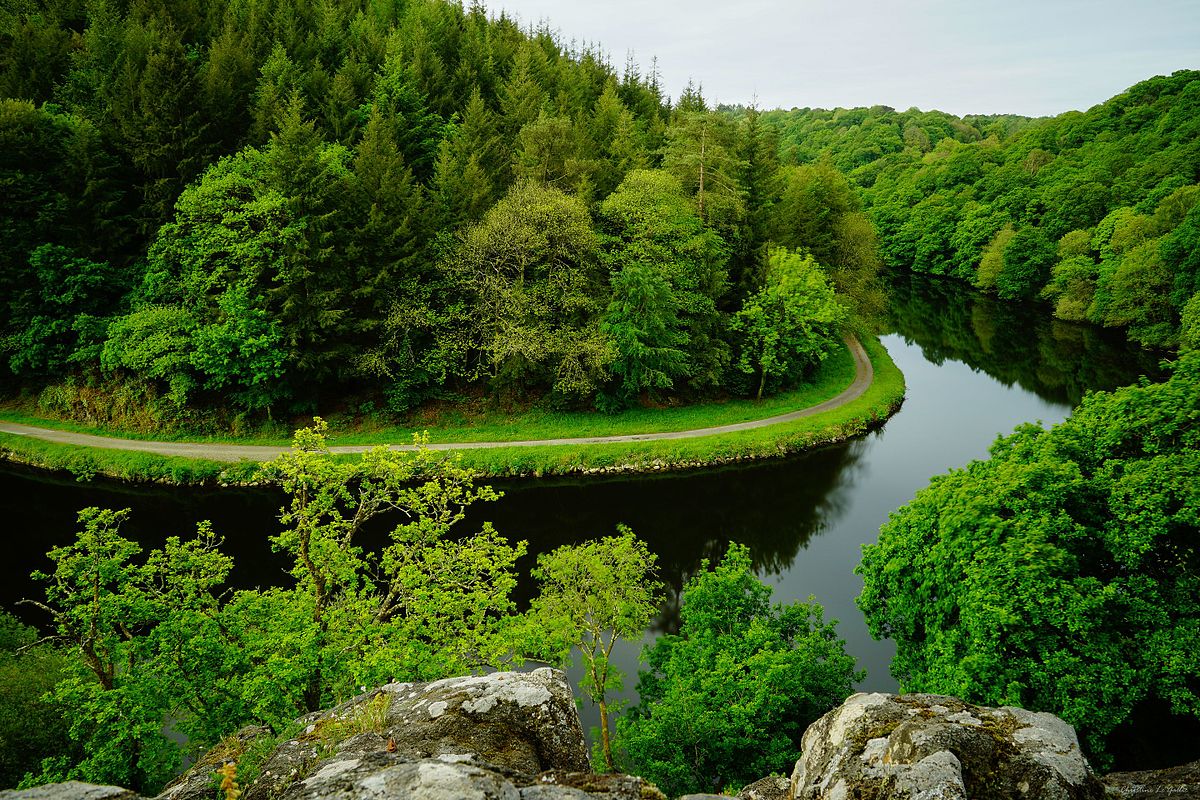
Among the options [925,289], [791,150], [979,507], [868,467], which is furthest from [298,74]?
[925,289]

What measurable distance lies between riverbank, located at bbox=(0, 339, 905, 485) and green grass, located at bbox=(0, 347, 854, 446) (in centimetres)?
14

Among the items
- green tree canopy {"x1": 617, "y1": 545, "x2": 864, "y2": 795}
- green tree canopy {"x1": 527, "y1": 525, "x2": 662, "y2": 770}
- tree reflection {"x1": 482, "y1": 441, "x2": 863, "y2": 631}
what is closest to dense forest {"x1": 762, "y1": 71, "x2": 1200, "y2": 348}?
tree reflection {"x1": 482, "y1": 441, "x2": 863, "y2": 631}

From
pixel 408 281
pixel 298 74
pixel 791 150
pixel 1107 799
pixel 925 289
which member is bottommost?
pixel 1107 799

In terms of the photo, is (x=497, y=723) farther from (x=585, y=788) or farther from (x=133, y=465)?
(x=133, y=465)

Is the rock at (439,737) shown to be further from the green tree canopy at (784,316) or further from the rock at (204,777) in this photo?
the green tree canopy at (784,316)

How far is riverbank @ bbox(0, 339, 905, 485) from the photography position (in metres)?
32.4

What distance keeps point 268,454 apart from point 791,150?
8339cm

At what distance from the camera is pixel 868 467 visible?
35.7 m

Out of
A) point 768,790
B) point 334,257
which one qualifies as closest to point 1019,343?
point 334,257

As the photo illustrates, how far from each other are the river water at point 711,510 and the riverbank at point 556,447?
2.72 feet

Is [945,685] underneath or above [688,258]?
underneath

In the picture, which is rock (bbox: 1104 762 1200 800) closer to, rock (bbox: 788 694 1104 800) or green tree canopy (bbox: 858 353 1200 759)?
rock (bbox: 788 694 1104 800)

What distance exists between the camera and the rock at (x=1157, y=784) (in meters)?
8.45

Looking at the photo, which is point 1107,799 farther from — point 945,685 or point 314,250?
point 314,250
